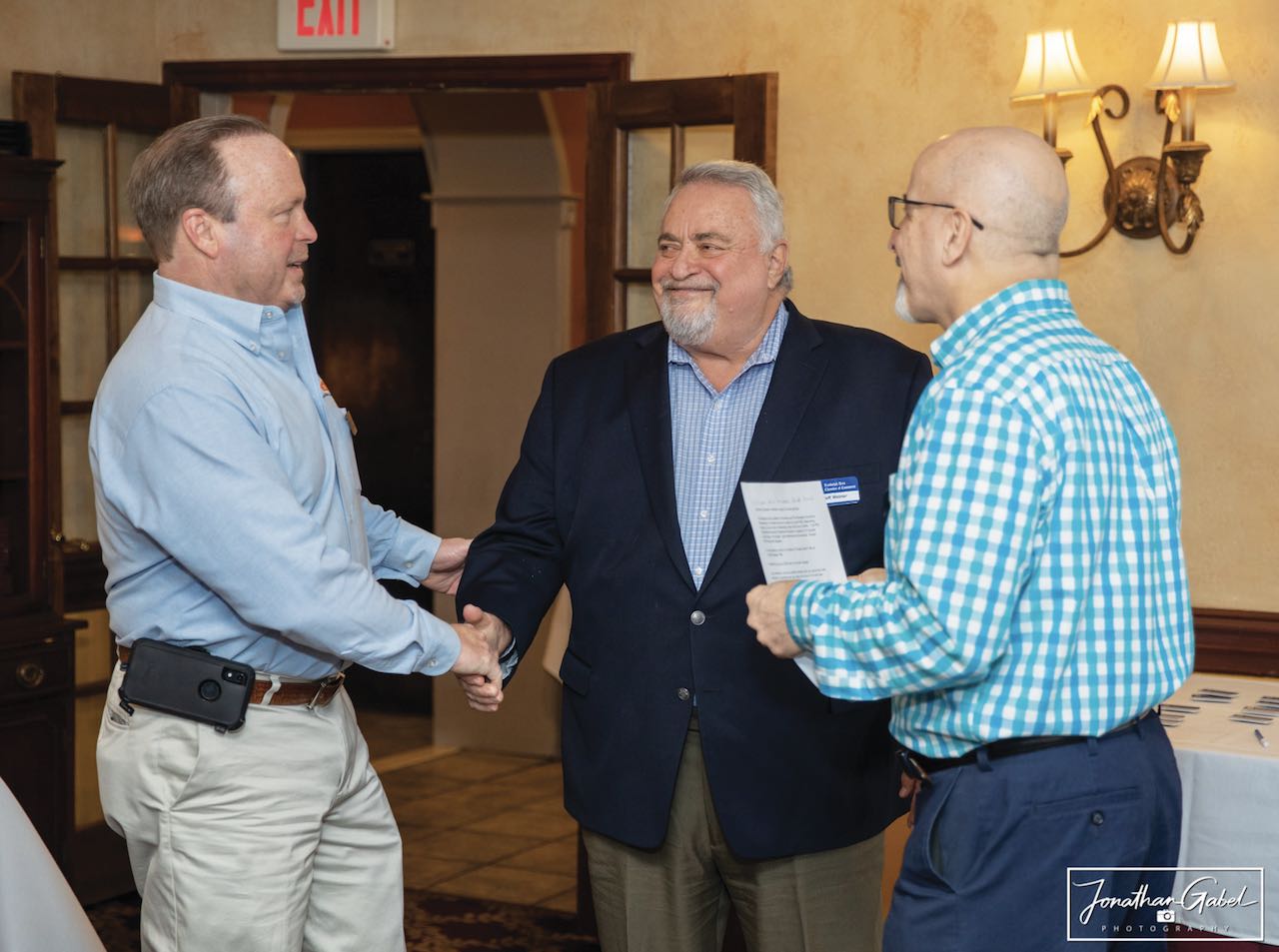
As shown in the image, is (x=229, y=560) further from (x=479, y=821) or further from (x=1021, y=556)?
(x=479, y=821)

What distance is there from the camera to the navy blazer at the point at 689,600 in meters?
2.50

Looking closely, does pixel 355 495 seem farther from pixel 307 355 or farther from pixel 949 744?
pixel 949 744

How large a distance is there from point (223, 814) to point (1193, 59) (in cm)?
278

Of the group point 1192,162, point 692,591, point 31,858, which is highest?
point 1192,162

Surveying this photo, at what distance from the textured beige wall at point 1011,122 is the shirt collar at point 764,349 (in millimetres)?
1417

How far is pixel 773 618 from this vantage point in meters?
2.04

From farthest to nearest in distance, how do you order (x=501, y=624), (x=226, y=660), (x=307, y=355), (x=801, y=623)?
(x=501, y=624) → (x=307, y=355) → (x=226, y=660) → (x=801, y=623)

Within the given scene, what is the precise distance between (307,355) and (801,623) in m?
1.02

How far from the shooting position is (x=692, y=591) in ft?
8.34

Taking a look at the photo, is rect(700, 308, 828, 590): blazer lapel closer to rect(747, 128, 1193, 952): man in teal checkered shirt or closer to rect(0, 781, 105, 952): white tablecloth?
rect(747, 128, 1193, 952): man in teal checkered shirt

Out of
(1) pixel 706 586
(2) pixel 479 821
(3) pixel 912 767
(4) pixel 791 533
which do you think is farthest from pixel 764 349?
(2) pixel 479 821

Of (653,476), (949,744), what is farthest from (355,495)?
(949,744)

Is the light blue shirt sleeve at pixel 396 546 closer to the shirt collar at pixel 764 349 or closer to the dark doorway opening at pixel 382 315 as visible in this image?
the shirt collar at pixel 764 349

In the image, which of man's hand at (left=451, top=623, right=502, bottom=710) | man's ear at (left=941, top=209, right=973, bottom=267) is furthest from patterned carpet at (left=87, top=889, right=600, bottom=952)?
man's ear at (left=941, top=209, right=973, bottom=267)
